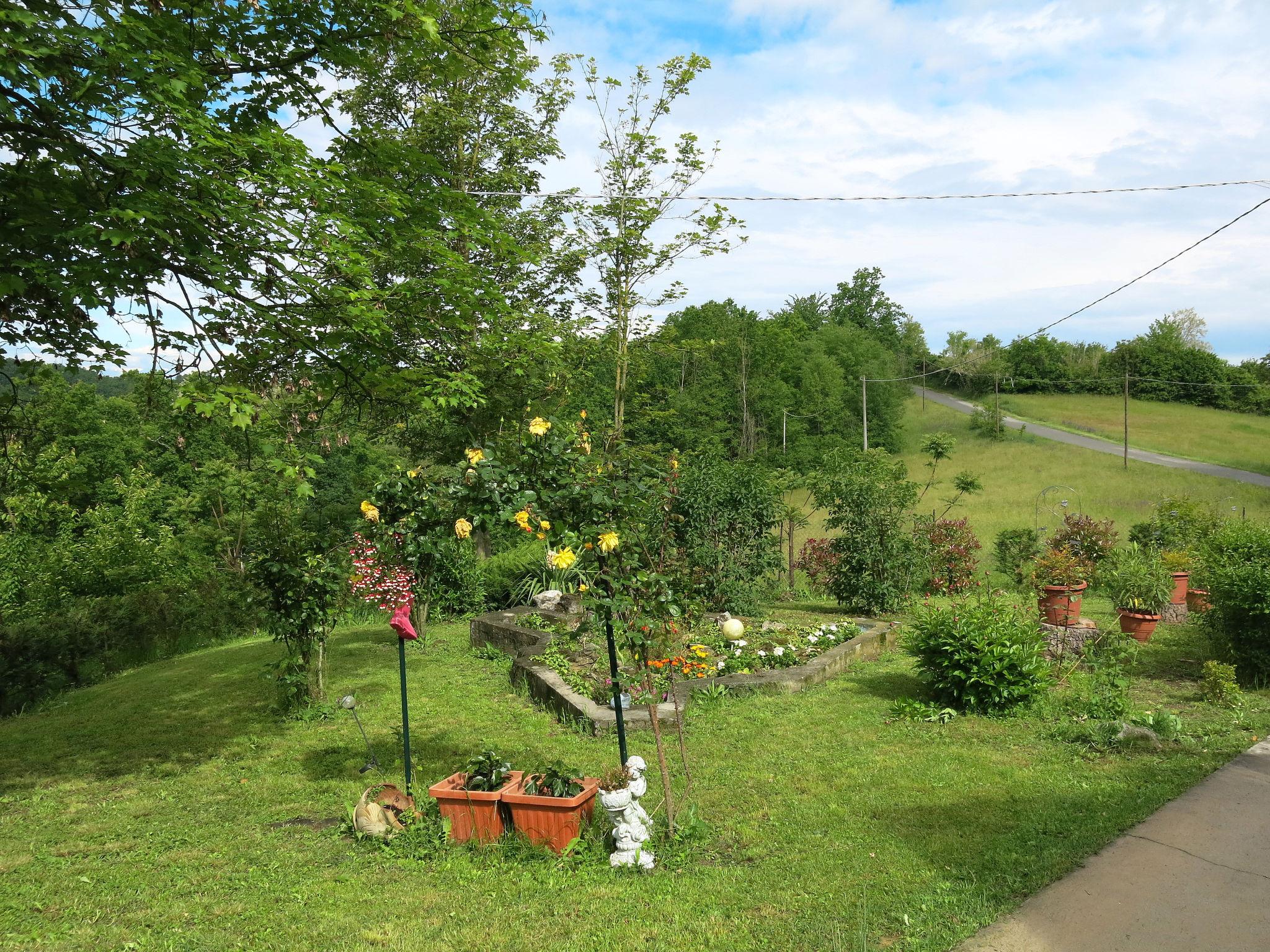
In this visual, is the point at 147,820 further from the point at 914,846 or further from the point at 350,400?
the point at 914,846

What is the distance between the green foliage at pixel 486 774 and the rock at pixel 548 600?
5.57m

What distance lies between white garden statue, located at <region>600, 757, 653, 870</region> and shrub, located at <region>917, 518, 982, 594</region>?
8894 millimetres

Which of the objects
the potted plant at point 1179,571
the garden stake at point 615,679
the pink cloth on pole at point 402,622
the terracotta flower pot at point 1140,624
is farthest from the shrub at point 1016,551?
the pink cloth on pole at point 402,622

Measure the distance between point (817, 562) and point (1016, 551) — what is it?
373 cm

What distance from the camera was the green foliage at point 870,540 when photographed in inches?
403

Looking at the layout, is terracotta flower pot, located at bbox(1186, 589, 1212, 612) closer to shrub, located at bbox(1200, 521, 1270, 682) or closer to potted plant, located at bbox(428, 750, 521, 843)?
shrub, located at bbox(1200, 521, 1270, 682)

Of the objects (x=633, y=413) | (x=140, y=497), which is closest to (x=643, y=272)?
(x=633, y=413)

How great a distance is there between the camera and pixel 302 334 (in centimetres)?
530

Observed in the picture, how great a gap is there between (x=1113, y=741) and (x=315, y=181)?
6.30m

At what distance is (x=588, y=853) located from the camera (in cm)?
378

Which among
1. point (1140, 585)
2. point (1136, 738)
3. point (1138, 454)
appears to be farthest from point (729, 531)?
point (1138, 454)

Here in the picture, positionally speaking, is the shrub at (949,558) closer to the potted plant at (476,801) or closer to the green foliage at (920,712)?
the green foliage at (920,712)

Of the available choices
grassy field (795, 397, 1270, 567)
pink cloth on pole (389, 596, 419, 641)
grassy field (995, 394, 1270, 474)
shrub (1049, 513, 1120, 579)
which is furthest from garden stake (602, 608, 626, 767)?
grassy field (995, 394, 1270, 474)

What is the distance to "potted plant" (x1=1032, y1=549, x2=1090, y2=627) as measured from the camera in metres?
8.94
